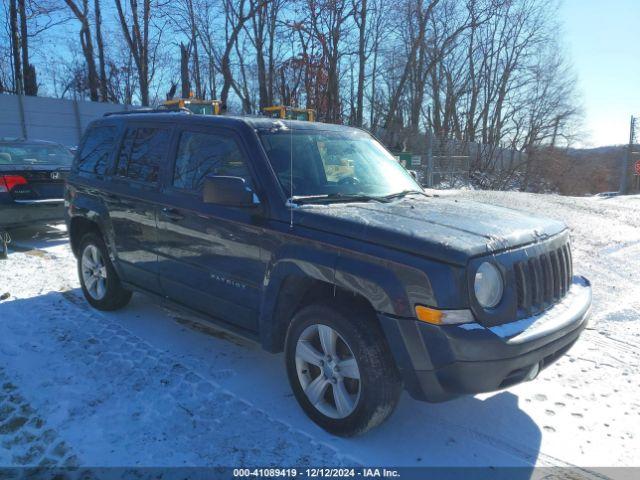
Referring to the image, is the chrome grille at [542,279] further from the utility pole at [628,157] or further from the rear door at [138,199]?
the utility pole at [628,157]

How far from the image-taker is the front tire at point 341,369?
2.70 m

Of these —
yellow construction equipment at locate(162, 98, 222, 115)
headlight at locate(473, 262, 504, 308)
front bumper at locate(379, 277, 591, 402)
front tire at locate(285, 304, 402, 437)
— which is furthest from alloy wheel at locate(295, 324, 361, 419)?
yellow construction equipment at locate(162, 98, 222, 115)

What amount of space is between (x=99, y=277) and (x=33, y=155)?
4.64m

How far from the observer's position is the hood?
8.42 ft

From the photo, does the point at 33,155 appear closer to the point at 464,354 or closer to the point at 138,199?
the point at 138,199

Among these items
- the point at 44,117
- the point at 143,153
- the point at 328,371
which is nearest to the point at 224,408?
the point at 328,371

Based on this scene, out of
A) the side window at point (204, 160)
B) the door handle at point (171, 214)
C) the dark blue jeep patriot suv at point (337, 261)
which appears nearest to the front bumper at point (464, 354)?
the dark blue jeep patriot suv at point (337, 261)

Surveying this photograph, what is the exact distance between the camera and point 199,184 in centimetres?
372

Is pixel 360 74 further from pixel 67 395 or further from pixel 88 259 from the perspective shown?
pixel 67 395

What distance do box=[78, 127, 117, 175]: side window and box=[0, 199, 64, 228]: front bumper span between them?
3086 mm

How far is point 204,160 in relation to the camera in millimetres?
3744

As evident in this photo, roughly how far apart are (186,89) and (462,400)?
29.4 m

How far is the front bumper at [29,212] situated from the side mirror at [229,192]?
19.1 ft

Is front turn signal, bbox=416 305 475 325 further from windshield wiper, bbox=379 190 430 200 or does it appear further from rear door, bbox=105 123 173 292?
rear door, bbox=105 123 173 292
